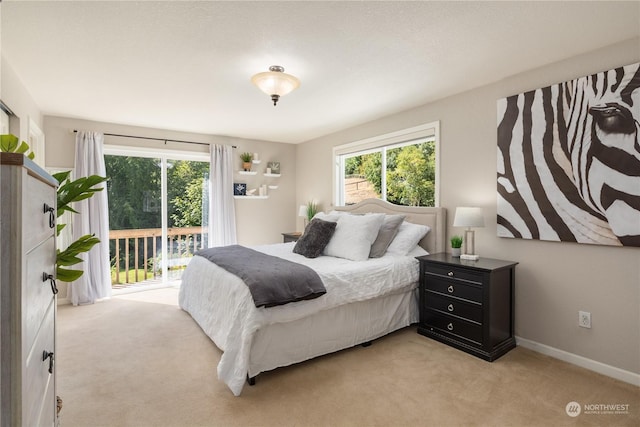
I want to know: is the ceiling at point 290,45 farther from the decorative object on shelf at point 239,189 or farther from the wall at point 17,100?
the decorative object on shelf at point 239,189

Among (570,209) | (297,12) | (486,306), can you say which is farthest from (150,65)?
(570,209)

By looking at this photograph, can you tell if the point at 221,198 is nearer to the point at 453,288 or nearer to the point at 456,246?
the point at 456,246

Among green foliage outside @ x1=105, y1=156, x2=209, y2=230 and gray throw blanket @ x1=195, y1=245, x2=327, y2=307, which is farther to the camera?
green foliage outside @ x1=105, y1=156, x2=209, y2=230

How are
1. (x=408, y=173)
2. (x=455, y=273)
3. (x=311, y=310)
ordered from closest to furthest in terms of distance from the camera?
(x=311, y=310) < (x=455, y=273) < (x=408, y=173)

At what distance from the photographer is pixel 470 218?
2.98 meters

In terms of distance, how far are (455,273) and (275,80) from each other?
2.26 m

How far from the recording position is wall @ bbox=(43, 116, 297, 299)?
14.1 ft

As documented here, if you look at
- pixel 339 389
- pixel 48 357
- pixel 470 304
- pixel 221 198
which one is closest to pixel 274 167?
pixel 221 198

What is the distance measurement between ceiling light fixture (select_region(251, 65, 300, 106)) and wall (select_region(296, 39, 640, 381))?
5.82 ft

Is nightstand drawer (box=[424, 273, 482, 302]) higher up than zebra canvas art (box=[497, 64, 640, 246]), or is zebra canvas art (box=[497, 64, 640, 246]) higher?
zebra canvas art (box=[497, 64, 640, 246])

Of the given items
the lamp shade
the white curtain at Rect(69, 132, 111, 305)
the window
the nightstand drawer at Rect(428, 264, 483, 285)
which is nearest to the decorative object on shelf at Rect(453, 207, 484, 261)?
the lamp shade

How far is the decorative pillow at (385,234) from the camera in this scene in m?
3.48

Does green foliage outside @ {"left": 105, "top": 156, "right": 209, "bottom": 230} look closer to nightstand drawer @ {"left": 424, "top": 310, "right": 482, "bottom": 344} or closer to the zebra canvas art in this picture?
nightstand drawer @ {"left": 424, "top": 310, "right": 482, "bottom": 344}

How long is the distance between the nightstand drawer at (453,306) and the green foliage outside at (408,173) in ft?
3.98
